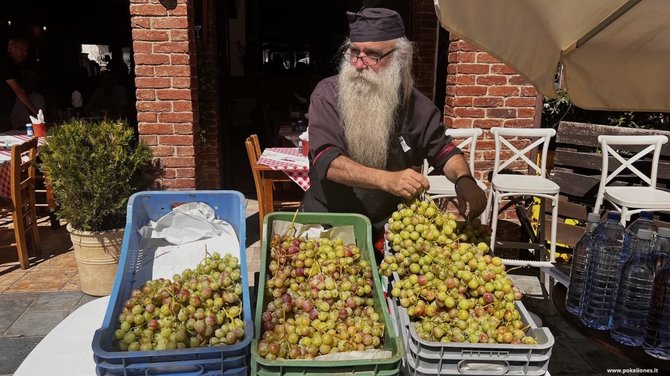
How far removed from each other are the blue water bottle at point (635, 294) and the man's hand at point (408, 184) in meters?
0.81

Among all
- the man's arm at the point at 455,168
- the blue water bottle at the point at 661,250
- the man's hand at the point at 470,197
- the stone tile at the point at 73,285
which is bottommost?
the stone tile at the point at 73,285

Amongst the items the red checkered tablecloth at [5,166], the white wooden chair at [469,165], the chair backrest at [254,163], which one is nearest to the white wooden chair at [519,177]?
the white wooden chair at [469,165]

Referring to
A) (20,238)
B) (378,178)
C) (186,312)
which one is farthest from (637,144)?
(20,238)

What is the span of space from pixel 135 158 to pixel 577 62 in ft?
10.8

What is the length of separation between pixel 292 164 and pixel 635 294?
325 cm

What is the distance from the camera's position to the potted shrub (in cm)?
381

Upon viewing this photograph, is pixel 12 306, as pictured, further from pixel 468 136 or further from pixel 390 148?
pixel 468 136

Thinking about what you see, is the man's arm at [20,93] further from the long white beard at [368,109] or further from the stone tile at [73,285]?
the long white beard at [368,109]

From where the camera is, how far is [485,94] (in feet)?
15.3

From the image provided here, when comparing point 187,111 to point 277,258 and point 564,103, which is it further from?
point 564,103

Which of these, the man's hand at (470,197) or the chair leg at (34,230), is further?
the chair leg at (34,230)

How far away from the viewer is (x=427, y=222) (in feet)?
6.63

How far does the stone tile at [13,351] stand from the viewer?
3166 millimetres

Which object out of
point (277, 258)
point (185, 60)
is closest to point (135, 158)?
point (185, 60)
